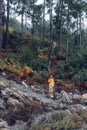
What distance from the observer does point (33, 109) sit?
14.6 metres

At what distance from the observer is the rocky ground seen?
12.6 m

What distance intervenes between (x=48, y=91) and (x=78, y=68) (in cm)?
656

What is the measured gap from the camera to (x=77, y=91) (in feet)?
69.7

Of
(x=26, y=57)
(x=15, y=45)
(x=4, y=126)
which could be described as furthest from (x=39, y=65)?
(x=4, y=126)

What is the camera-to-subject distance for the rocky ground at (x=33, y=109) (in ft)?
41.3

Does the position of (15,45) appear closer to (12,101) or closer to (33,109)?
(12,101)

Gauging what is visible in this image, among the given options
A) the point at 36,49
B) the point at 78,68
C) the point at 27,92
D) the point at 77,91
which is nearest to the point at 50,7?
the point at 36,49

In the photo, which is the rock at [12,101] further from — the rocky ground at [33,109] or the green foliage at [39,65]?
the green foliage at [39,65]

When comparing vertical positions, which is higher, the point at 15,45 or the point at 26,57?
the point at 15,45

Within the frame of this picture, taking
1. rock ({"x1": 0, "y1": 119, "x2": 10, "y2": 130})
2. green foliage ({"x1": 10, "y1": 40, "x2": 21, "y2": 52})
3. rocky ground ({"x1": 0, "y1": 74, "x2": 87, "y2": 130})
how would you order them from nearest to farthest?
rock ({"x1": 0, "y1": 119, "x2": 10, "y2": 130}) → rocky ground ({"x1": 0, "y1": 74, "x2": 87, "y2": 130}) → green foliage ({"x1": 10, "y1": 40, "x2": 21, "y2": 52})

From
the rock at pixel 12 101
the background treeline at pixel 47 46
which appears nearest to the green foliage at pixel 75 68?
the background treeline at pixel 47 46

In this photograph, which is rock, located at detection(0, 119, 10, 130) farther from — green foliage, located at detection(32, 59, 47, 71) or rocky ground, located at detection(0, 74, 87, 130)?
green foliage, located at detection(32, 59, 47, 71)

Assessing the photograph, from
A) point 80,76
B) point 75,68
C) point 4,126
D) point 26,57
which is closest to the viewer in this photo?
point 4,126

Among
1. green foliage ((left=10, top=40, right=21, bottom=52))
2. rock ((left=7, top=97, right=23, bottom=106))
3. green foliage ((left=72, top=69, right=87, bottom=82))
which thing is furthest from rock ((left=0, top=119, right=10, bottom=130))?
green foliage ((left=10, top=40, right=21, bottom=52))
